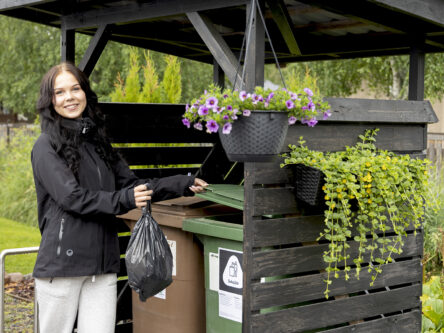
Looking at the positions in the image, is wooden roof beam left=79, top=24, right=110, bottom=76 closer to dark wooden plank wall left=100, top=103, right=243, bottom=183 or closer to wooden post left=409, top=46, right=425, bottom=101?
dark wooden plank wall left=100, top=103, right=243, bottom=183

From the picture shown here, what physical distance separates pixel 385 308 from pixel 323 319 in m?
0.63

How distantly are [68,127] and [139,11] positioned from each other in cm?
117

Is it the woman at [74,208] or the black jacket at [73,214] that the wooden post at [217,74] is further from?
the black jacket at [73,214]

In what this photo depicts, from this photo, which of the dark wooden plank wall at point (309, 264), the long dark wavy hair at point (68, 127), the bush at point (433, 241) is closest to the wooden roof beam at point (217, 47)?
the dark wooden plank wall at point (309, 264)

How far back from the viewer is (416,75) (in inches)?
176

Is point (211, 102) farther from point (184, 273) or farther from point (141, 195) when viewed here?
point (184, 273)

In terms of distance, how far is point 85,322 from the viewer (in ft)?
10.7

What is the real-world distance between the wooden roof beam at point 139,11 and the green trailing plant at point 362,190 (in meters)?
0.95

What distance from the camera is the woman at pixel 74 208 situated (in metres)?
3.12

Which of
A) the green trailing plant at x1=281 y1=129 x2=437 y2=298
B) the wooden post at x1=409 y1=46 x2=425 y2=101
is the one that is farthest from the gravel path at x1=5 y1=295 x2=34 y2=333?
the wooden post at x1=409 y1=46 x2=425 y2=101

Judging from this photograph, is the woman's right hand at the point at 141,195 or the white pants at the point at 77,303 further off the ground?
the woman's right hand at the point at 141,195

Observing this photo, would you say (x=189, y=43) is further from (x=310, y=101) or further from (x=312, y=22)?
(x=310, y=101)

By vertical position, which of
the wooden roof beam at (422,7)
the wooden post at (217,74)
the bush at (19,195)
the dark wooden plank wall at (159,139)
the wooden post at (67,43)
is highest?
the wooden roof beam at (422,7)

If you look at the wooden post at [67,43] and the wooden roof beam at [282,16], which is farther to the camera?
the wooden post at [67,43]
